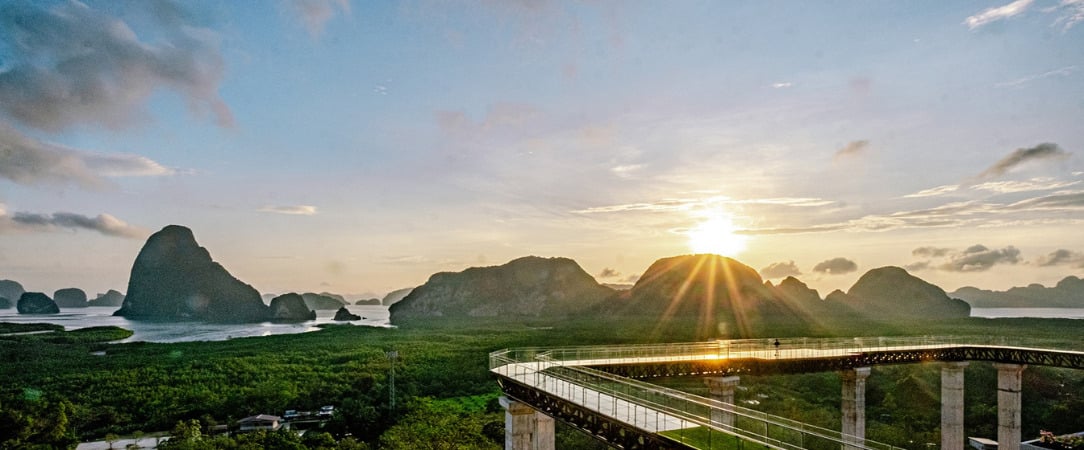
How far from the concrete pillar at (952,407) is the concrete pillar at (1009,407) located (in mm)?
2511

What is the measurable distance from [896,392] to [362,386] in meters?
65.7

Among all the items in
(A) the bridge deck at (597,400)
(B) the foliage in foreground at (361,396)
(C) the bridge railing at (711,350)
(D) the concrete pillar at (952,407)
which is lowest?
(B) the foliage in foreground at (361,396)

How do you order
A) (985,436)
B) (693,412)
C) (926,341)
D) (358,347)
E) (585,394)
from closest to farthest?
(693,412) < (585,394) < (926,341) < (985,436) < (358,347)

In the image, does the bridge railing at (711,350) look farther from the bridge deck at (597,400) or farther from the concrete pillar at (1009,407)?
the bridge deck at (597,400)

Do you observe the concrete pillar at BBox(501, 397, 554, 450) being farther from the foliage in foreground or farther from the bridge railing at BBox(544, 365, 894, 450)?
the foliage in foreground

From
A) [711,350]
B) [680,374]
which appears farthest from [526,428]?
[711,350]

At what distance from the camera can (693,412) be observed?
68.7 feet

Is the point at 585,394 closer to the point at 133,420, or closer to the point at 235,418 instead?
the point at 235,418

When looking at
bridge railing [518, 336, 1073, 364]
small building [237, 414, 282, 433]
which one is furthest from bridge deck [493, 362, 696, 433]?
small building [237, 414, 282, 433]

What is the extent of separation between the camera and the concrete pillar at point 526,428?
97.9 ft

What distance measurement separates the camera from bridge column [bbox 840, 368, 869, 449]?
4034 centimetres

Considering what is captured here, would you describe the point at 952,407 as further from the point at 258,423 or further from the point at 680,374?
the point at 258,423

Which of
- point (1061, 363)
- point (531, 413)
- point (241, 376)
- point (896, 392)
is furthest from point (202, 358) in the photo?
point (1061, 363)

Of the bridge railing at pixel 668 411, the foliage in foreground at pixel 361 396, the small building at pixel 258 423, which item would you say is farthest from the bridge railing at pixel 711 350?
the small building at pixel 258 423
